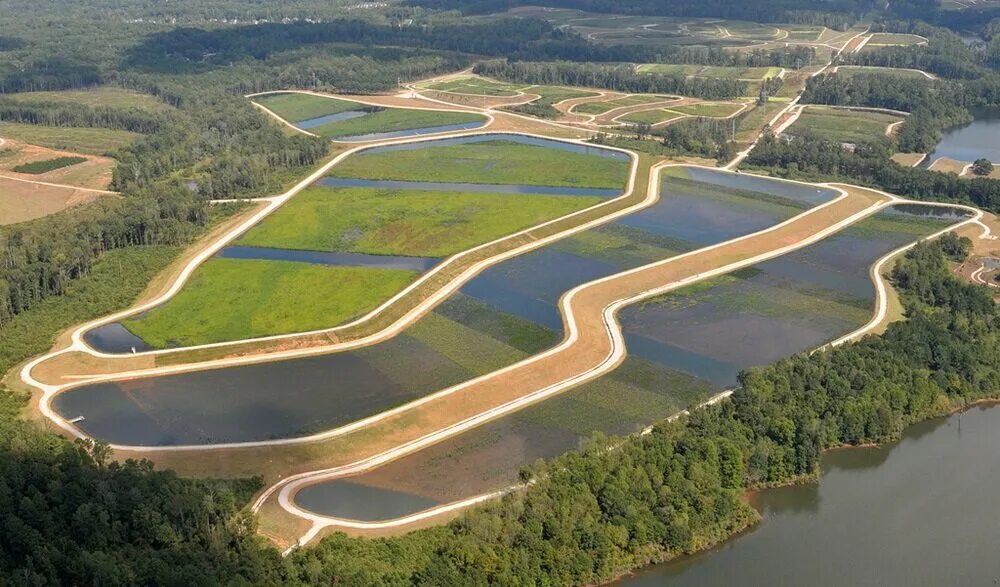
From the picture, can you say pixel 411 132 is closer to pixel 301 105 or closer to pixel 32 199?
pixel 301 105

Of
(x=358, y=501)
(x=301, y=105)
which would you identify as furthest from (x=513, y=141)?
(x=358, y=501)

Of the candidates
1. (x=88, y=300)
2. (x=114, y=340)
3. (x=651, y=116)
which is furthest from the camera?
(x=651, y=116)

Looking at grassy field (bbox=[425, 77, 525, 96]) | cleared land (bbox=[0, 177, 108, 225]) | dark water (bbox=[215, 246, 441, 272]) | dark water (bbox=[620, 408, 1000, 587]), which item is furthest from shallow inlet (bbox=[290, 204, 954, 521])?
grassy field (bbox=[425, 77, 525, 96])

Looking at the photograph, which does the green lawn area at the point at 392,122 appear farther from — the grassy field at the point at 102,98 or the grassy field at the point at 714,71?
the grassy field at the point at 714,71

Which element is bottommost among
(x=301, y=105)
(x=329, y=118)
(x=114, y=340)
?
(x=114, y=340)

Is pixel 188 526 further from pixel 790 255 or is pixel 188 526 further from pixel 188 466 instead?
pixel 790 255

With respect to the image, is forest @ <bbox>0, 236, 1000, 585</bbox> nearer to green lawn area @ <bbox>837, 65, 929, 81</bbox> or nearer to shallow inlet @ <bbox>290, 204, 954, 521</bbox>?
shallow inlet @ <bbox>290, 204, 954, 521</bbox>

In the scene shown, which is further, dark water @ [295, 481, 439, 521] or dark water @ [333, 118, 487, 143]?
dark water @ [333, 118, 487, 143]
